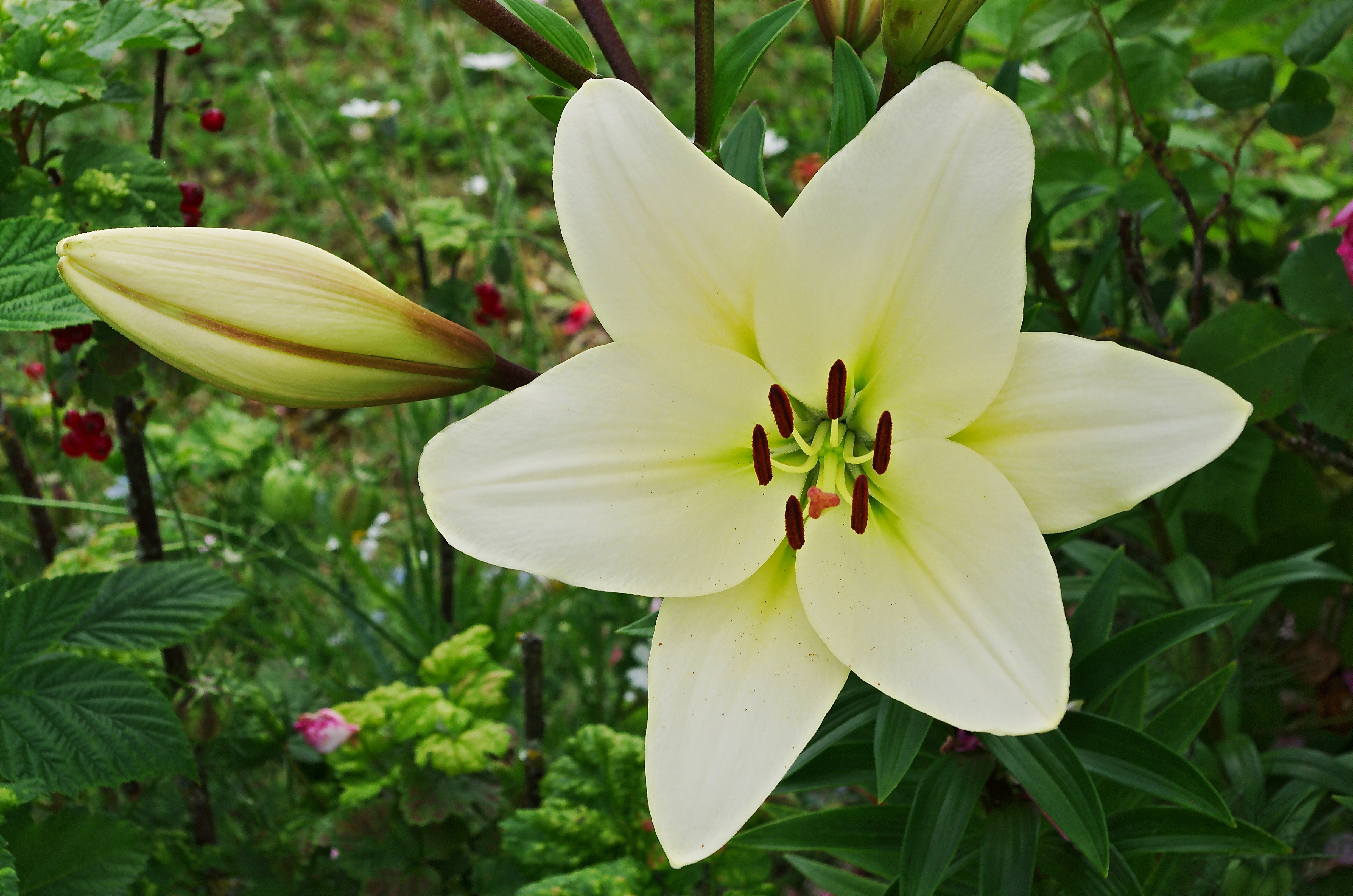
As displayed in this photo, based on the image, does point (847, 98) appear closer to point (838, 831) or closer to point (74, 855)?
point (838, 831)

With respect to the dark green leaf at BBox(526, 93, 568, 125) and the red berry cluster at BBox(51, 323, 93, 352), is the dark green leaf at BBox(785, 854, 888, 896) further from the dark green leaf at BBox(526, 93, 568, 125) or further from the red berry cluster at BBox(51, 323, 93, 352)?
the red berry cluster at BBox(51, 323, 93, 352)

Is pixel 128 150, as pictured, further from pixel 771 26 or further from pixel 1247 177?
pixel 1247 177

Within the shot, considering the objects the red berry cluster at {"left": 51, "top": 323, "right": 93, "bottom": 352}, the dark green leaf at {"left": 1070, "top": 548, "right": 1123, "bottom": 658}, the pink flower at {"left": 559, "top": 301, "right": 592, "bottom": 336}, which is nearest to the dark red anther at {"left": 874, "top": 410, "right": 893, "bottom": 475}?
the dark green leaf at {"left": 1070, "top": 548, "right": 1123, "bottom": 658}

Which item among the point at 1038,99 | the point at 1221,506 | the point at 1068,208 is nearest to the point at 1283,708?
the point at 1221,506

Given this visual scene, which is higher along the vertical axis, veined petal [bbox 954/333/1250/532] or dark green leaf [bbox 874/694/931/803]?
veined petal [bbox 954/333/1250/532]

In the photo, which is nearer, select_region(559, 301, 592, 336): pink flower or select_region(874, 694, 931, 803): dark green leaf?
select_region(874, 694, 931, 803): dark green leaf

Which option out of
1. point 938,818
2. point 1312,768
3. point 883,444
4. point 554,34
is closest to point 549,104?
point 554,34

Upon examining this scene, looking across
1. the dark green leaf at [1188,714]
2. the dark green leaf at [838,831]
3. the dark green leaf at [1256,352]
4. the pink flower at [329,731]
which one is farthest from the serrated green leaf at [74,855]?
the dark green leaf at [1256,352]
